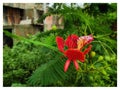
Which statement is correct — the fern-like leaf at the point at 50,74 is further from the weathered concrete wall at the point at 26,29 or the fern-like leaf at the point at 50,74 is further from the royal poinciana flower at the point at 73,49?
the weathered concrete wall at the point at 26,29

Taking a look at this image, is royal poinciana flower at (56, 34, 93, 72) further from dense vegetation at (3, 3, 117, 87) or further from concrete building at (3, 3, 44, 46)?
concrete building at (3, 3, 44, 46)

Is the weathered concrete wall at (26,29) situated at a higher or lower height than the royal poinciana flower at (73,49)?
higher

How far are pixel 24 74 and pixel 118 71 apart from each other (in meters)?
0.26

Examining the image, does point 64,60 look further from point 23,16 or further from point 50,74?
point 23,16

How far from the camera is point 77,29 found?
0.68m

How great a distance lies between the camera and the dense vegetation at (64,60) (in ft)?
1.72

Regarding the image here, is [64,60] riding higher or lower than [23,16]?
lower

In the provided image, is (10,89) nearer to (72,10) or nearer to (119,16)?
(72,10)

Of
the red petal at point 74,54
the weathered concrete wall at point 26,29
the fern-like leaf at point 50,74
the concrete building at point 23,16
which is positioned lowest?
the fern-like leaf at point 50,74

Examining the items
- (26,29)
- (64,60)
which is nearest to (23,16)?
(26,29)

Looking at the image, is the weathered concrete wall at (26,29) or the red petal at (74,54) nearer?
the red petal at (74,54)

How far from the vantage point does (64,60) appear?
1.75 ft

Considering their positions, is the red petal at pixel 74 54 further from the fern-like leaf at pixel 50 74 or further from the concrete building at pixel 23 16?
the concrete building at pixel 23 16

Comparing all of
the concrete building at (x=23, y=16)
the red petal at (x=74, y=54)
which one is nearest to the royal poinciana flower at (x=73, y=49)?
the red petal at (x=74, y=54)
